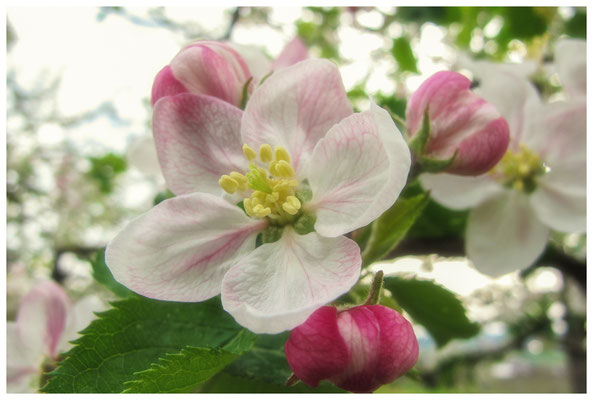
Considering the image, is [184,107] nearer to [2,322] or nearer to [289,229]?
[289,229]

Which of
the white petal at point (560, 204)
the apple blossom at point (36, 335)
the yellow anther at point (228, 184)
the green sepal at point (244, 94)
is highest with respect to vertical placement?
the green sepal at point (244, 94)

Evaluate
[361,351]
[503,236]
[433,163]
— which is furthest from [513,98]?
[361,351]

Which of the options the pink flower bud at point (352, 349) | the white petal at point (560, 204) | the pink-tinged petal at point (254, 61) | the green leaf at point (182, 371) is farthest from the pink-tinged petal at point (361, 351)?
the white petal at point (560, 204)

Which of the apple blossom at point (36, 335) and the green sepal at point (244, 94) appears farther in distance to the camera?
the apple blossom at point (36, 335)

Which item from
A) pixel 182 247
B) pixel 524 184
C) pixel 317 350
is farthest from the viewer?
pixel 524 184

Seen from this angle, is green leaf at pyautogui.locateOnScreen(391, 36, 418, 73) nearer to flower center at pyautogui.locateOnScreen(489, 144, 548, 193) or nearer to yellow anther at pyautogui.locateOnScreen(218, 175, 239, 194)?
flower center at pyautogui.locateOnScreen(489, 144, 548, 193)

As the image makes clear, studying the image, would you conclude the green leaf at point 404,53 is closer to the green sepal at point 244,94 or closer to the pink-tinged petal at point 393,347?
the green sepal at point 244,94

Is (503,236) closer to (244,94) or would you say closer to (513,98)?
(513,98)
